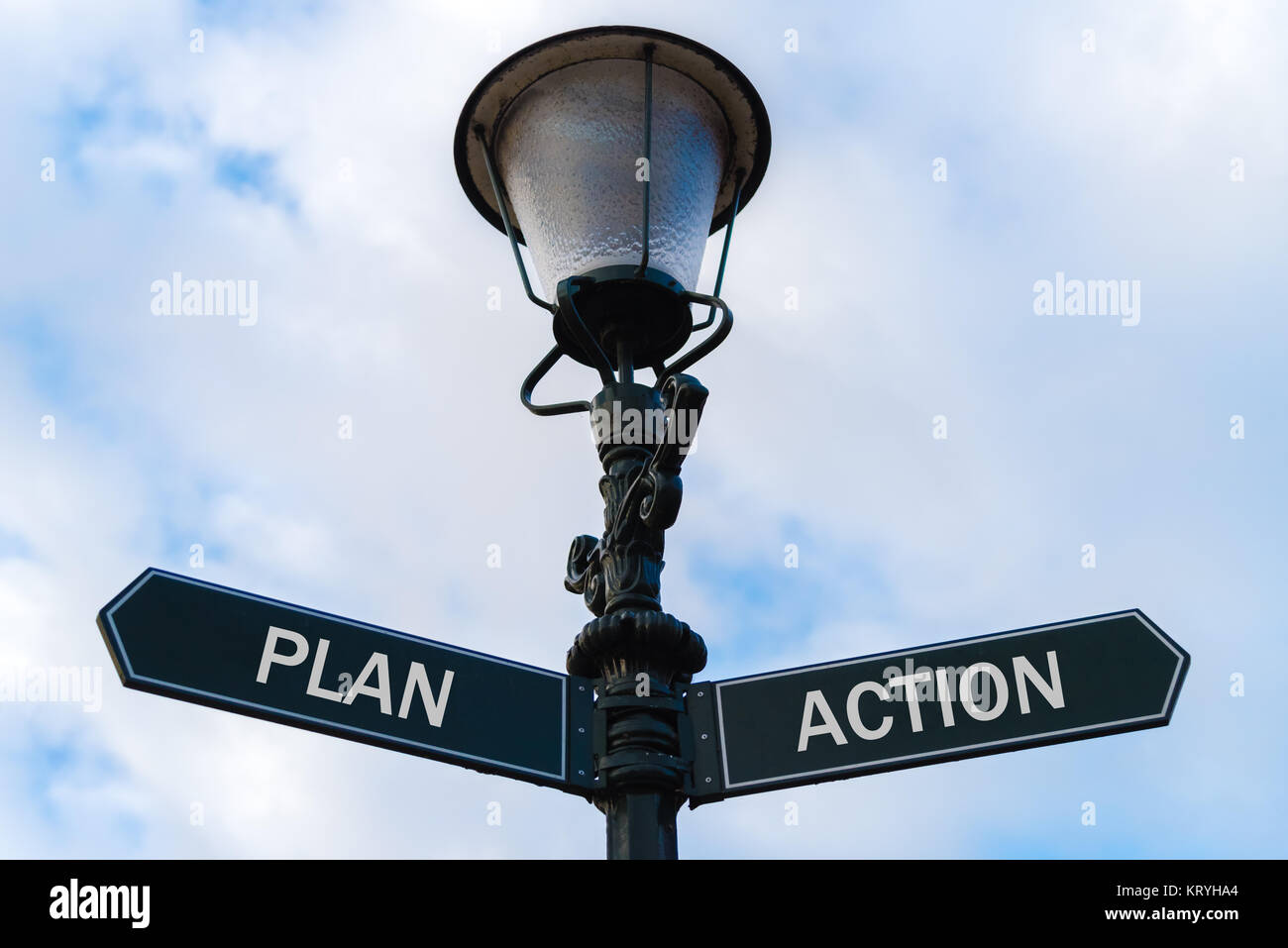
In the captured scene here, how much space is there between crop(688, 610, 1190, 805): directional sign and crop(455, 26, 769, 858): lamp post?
177mm

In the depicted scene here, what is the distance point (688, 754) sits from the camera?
3.27 m

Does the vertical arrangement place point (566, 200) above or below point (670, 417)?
above

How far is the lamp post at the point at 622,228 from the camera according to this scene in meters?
3.45

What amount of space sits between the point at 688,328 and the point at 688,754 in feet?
3.68

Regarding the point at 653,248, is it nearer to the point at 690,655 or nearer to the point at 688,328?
the point at 688,328

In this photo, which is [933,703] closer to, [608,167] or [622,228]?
[622,228]

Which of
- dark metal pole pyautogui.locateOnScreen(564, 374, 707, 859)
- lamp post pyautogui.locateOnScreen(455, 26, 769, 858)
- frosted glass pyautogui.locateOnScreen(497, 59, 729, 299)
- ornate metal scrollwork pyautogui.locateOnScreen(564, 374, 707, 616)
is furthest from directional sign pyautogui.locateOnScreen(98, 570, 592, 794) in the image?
frosted glass pyautogui.locateOnScreen(497, 59, 729, 299)

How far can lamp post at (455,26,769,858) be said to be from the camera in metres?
3.45

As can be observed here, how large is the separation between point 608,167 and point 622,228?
5.8 inches

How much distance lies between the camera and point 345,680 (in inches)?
124

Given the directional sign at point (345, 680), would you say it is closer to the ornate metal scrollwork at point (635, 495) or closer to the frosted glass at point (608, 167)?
the ornate metal scrollwork at point (635, 495)

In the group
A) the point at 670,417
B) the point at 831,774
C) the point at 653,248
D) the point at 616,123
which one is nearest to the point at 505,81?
the point at 616,123
